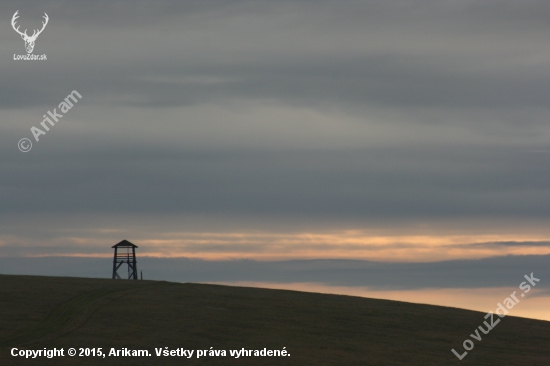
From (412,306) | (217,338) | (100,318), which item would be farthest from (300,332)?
(412,306)

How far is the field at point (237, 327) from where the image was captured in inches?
2016

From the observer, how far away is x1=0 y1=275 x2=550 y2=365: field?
5122cm

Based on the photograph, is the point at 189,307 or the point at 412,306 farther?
the point at 412,306

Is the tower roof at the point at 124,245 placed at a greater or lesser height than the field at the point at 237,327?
greater

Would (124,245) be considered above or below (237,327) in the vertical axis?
above

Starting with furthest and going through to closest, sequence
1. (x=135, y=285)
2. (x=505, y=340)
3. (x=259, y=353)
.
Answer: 1. (x=135, y=285)
2. (x=505, y=340)
3. (x=259, y=353)

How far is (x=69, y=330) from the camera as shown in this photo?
5362cm

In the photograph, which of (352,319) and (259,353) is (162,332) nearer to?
(259,353)

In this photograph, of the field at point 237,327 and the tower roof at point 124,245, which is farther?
the tower roof at point 124,245

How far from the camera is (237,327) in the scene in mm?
58469

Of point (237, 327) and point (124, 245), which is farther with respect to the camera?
point (124, 245)

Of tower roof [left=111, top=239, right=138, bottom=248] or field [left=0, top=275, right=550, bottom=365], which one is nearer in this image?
field [left=0, top=275, right=550, bottom=365]

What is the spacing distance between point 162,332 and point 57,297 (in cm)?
1503

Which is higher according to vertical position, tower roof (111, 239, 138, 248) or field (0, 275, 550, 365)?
tower roof (111, 239, 138, 248)
